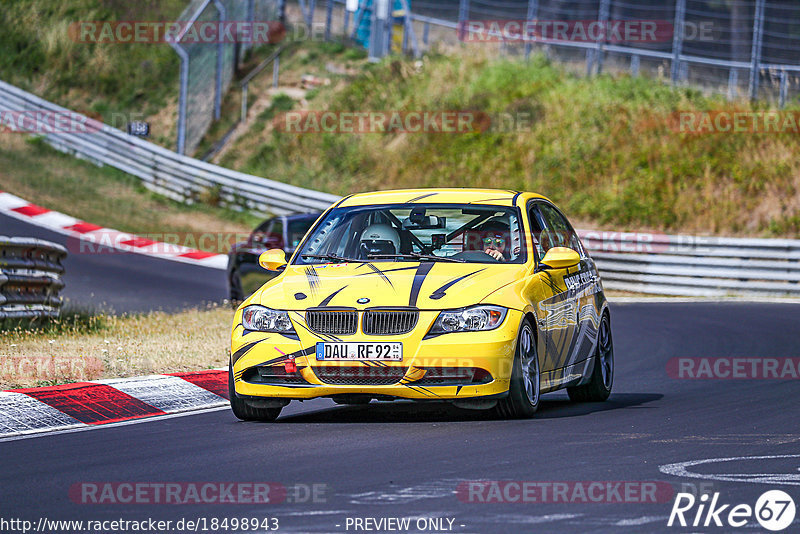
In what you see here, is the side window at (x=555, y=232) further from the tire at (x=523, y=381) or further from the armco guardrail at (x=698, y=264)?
the armco guardrail at (x=698, y=264)

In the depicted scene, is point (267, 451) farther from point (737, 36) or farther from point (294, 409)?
point (737, 36)

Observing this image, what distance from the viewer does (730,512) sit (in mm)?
5777

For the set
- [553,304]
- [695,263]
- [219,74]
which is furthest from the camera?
[219,74]

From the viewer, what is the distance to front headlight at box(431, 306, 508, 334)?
27.9 feet

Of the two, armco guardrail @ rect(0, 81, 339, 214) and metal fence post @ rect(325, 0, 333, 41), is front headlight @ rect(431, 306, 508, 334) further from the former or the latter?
metal fence post @ rect(325, 0, 333, 41)

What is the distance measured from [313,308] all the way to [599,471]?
99.4 inches

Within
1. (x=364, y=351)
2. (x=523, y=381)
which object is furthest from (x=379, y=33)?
(x=364, y=351)

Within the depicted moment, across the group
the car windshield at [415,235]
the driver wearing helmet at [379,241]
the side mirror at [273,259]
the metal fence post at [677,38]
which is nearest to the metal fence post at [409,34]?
the metal fence post at [677,38]

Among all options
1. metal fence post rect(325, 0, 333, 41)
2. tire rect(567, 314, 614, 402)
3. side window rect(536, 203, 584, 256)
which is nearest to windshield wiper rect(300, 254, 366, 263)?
side window rect(536, 203, 584, 256)

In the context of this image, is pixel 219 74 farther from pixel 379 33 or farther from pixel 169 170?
pixel 379 33

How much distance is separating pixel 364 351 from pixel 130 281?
16113 mm

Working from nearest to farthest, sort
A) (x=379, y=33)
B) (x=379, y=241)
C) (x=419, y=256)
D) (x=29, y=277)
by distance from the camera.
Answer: (x=419, y=256)
(x=379, y=241)
(x=29, y=277)
(x=379, y=33)

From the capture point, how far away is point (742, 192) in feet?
97.9

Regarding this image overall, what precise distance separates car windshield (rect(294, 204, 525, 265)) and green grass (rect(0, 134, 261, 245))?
21264 mm
